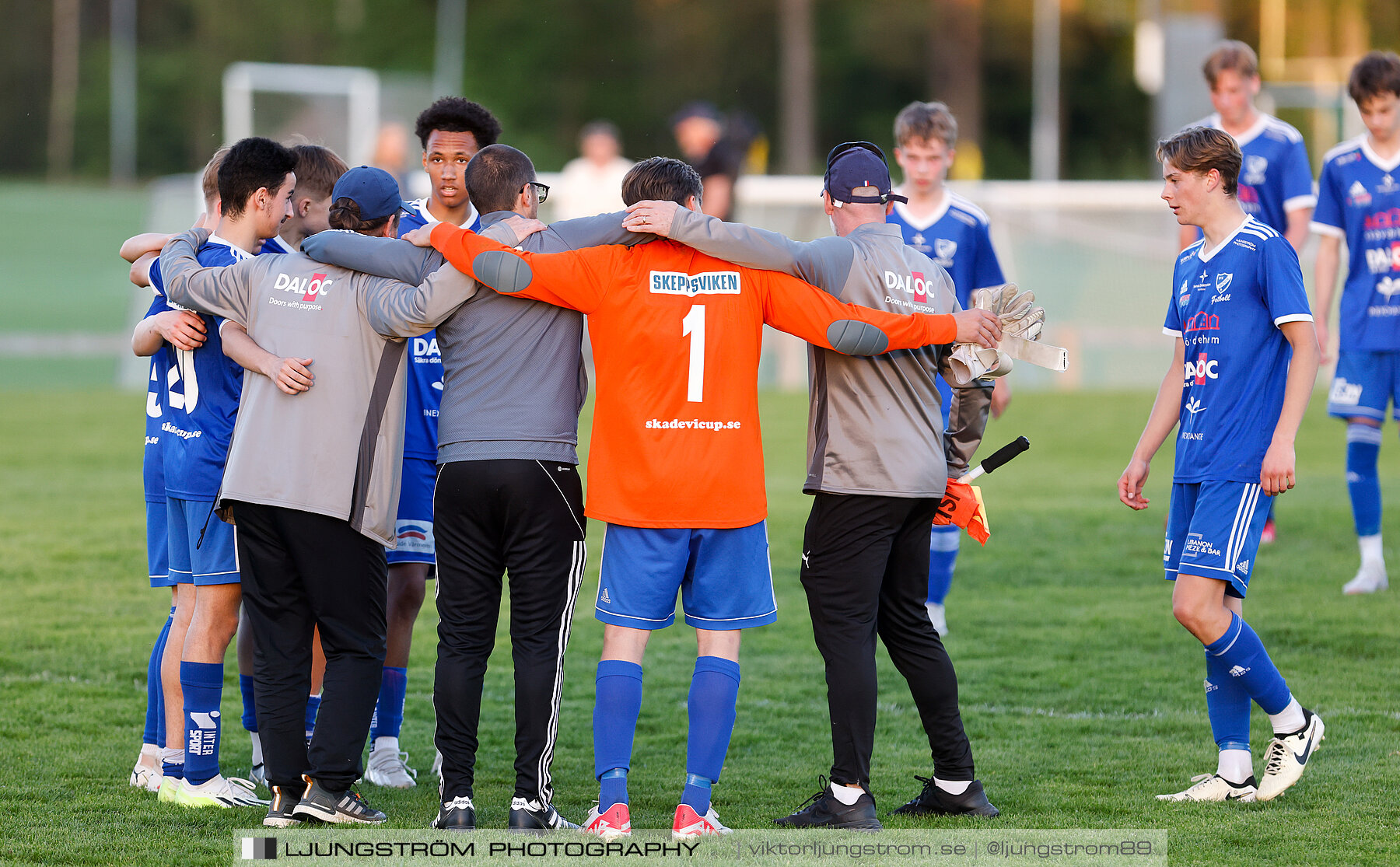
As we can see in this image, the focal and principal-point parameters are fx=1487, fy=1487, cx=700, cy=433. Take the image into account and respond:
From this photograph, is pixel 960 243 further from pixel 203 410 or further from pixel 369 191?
pixel 203 410

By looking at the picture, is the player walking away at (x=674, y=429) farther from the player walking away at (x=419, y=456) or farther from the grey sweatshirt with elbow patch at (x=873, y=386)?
the player walking away at (x=419, y=456)

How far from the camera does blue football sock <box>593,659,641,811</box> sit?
4.39m

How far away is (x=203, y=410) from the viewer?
16.3 feet

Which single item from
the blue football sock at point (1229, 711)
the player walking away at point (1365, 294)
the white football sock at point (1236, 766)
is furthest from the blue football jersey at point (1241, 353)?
the player walking away at point (1365, 294)

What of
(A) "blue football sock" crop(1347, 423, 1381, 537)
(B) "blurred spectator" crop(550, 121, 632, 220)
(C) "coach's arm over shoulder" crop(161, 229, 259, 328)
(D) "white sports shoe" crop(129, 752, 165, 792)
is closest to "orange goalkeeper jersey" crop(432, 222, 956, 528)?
(C) "coach's arm over shoulder" crop(161, 229, 259, 328)

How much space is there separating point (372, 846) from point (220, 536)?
47.2 inches

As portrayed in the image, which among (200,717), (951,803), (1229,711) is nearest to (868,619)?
(951,803)

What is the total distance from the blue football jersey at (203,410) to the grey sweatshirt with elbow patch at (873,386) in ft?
6.19

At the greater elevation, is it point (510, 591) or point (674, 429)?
point (674, 429)

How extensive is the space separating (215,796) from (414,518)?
3.81ft

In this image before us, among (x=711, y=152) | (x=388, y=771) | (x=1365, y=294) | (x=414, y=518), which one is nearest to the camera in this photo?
(x=388, y=771)

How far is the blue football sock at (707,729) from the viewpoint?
4402mm

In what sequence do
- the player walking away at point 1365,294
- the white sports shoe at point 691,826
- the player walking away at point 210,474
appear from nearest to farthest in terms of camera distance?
the white sports shoe at point 691,826 → the player walking away at point 210,474 → the player walking away at point 1365,294

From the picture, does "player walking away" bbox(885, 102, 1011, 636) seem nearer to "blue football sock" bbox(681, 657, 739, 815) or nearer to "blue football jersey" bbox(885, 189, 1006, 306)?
"blue football jersey" bbox(885, 189, 1006, 306)
